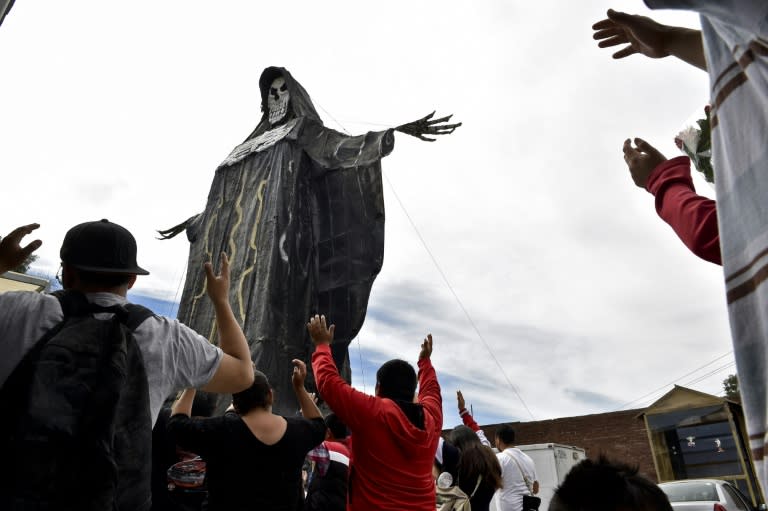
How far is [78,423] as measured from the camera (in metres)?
1.26

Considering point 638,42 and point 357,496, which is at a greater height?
point 638,42

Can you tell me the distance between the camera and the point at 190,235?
7668 mm

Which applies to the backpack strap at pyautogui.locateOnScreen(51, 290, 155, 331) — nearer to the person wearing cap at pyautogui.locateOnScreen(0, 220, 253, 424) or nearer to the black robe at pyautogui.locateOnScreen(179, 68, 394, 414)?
the person wearing cap at pyautogui.locateOnScreen(0, 220, 253, 424)

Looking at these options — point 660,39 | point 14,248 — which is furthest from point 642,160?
point 14,248

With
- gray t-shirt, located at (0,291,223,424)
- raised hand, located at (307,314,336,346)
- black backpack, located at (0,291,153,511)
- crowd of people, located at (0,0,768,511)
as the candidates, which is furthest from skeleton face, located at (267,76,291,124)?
black backpack, located at (0,291,153,511)

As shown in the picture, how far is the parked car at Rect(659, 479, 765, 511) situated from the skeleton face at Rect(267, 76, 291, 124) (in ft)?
23.8

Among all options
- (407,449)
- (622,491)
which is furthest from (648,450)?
(622,491)

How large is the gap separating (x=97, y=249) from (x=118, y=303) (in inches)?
7.6

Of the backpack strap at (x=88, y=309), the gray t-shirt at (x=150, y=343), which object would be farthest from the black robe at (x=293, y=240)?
the backpack strap at (x=88, y=309)

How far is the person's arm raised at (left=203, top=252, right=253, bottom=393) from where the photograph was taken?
1730 mm

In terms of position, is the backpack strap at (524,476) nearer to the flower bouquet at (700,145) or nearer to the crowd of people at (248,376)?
the crowd of people at (248,376)

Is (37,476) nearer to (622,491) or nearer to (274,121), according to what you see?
(622,491)

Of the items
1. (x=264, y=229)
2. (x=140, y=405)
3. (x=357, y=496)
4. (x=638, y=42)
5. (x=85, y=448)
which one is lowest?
(x=357, y=496)

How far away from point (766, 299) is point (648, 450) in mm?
17257
